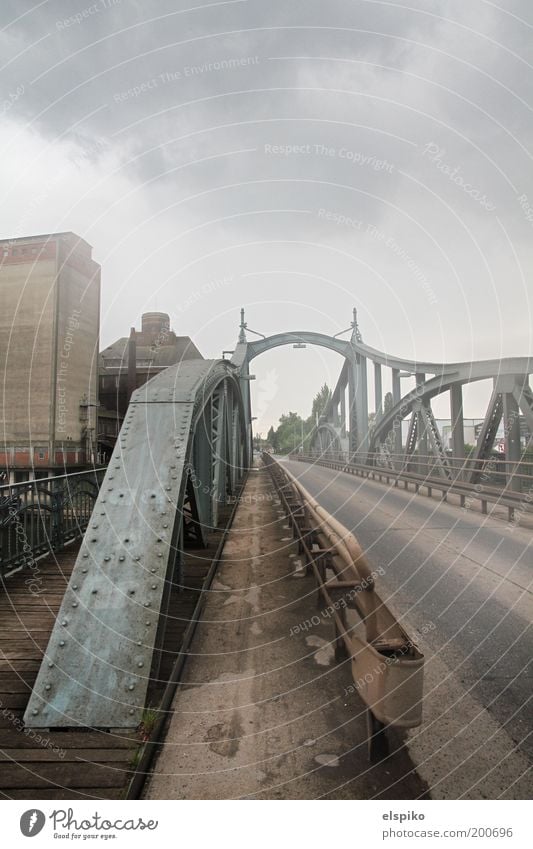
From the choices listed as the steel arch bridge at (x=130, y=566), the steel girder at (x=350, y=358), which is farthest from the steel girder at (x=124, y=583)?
the steel girder at (x=350, y=358)

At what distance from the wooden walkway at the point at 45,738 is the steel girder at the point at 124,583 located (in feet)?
0.42

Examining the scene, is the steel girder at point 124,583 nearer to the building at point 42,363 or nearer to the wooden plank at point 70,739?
the wooden plank at point 70,739

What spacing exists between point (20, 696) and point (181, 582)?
2086 mm

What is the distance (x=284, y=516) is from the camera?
11.2 meters

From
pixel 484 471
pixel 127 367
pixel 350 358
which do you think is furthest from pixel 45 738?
pixel 127 367

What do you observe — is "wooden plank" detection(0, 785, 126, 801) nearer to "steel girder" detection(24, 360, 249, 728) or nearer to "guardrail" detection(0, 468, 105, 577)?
"steel girder" detection(24, 360, 249, 728)

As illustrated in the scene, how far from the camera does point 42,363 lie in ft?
124

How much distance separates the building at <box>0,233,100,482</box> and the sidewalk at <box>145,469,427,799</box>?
114 ft

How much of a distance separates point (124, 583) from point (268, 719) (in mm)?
1243

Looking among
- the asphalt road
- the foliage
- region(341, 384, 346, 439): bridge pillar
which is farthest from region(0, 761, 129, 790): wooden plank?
the foliage

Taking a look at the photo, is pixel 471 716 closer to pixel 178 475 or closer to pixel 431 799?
pixel 431 799

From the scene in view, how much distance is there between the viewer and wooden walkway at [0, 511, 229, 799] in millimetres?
2285

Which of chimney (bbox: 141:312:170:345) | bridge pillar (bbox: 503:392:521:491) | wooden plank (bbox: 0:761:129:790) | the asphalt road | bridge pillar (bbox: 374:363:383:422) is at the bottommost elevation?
the asphalt road

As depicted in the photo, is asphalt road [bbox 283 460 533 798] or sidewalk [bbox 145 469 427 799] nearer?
sidewalk [bbox 145 469 427 799]
